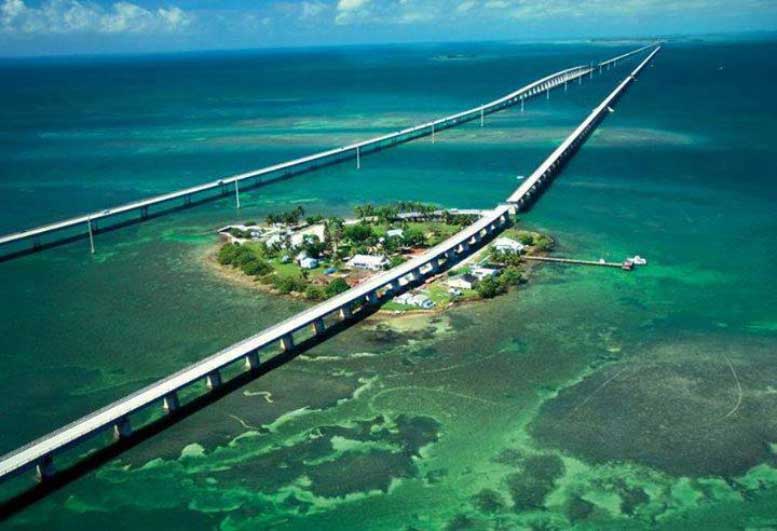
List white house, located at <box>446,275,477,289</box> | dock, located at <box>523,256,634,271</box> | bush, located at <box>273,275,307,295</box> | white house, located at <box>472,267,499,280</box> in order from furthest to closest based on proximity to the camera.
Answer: dock, located at <box>523,256,634,271</box> < white house, located at <box>472,267,499,280</box> < bush, located at <box>273,275,307,295</box> < white house, located at <box>446,275,477,289</box>

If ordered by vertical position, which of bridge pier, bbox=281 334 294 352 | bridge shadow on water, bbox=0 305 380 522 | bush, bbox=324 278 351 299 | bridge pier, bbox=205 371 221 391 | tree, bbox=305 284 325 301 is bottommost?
bridge shadow on water, bbox=0 305 380 522

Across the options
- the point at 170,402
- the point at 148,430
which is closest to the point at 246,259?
the point at 170,402

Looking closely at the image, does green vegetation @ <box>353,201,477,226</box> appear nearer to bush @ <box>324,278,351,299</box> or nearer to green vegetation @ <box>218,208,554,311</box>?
green vegetation @ <box>218,208,554,311</box>

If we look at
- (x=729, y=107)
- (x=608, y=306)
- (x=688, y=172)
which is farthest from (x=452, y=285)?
(x=729, y=107)

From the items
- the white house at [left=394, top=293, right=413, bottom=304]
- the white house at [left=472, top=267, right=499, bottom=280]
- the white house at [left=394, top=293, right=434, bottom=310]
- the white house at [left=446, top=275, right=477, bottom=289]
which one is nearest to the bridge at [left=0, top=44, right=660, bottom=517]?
the white house at [left=394, top=293, right=413, bottom=304]

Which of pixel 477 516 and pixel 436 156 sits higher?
pixel 436 156

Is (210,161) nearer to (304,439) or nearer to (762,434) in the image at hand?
(304,439)

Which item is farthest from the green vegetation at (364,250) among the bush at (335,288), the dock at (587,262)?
the dock at (587,262)
